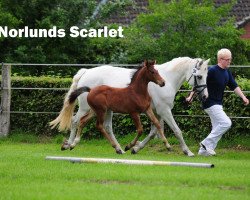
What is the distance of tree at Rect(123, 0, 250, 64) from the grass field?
6.24m

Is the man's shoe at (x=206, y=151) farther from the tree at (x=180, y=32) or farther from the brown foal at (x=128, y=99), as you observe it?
the tree at (x=180, y=32)

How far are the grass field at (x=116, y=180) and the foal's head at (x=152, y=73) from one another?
4.76 ft

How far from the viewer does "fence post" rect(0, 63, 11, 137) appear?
757 inches

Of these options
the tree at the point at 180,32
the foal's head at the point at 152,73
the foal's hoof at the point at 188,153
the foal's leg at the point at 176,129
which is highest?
the tree at the point at 180,32

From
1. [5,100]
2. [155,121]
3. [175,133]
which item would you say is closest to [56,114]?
[5,100]

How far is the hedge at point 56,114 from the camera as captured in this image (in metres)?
17.9

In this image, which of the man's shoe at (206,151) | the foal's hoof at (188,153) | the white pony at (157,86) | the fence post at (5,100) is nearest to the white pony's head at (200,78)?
the white pony at (157,86)

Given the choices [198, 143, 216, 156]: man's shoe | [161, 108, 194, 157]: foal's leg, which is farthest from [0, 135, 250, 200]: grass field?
[161, 108, 194, 157]: foal's leg

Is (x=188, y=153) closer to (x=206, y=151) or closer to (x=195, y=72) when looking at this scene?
(x=206, y=151)

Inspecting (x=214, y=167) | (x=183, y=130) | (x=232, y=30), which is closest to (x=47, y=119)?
(x=183, y=130)

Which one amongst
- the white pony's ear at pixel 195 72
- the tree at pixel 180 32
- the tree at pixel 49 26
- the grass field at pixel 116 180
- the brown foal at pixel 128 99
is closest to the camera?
the grass field at pixel 116 180

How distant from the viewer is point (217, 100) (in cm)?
1545

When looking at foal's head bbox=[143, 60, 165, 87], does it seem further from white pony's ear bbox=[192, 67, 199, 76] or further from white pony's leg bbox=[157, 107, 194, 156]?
white pony's leg bbox=[157, 107, 194, 156]

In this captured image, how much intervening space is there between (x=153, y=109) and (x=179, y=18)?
4.85m
